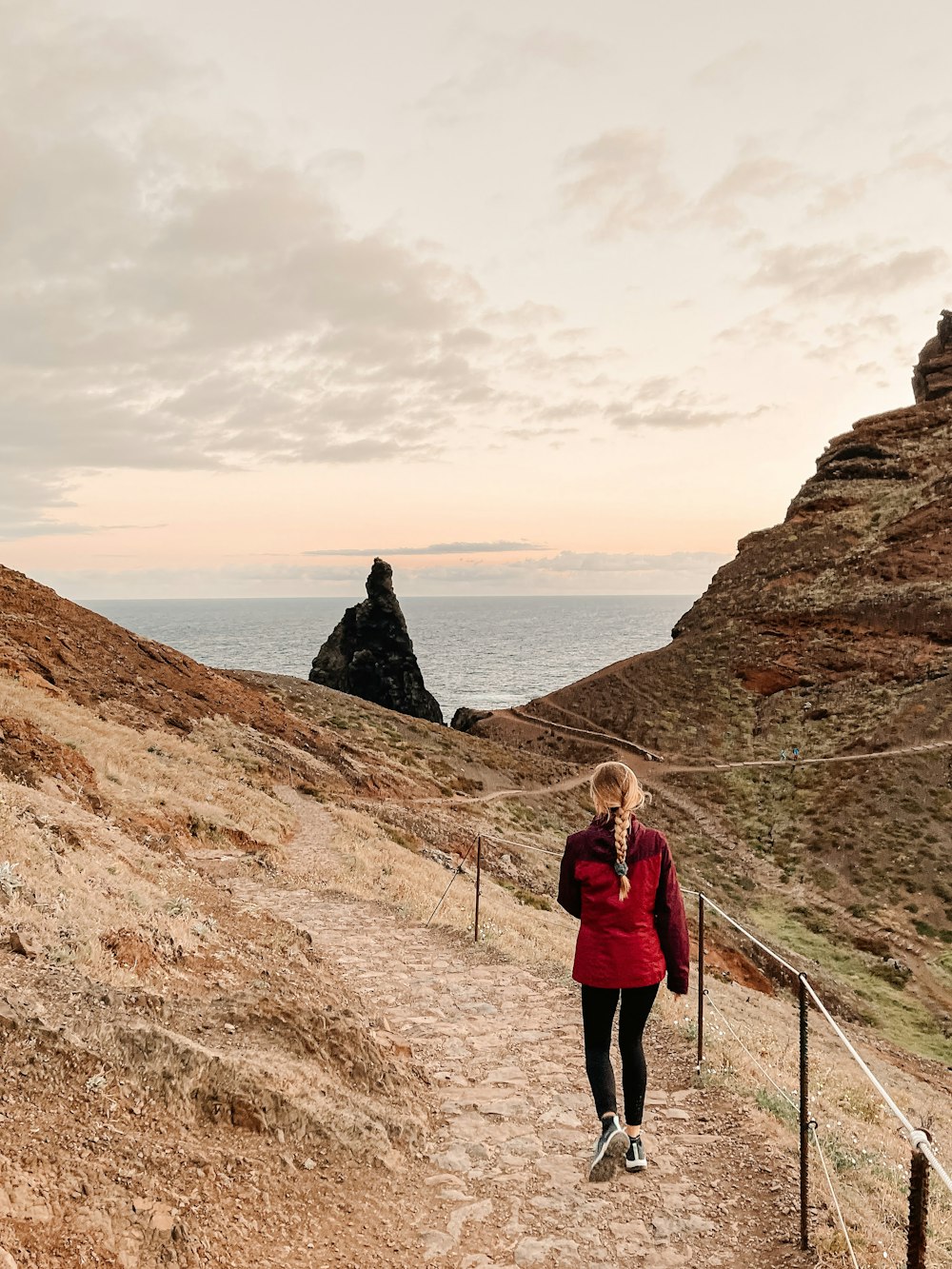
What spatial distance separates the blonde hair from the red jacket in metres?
0.07

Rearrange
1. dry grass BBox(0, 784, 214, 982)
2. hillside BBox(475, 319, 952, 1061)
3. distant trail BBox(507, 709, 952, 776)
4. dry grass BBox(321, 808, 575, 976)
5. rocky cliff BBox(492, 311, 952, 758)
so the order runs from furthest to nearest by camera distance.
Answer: rocky cliff BBox(492, 311, 952, 758) → distant trail BBox(507, 709, 952, 776) → hillside BBox(475, 319, 952, 1061) → dry grass BBox(321, 808, 575, 976) → dry grass BBox(0, 784, 214, 982)

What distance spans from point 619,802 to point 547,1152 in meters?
3.24

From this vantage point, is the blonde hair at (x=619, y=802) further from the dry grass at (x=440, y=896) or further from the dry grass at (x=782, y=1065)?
the dry grass at (x=440, y=896)

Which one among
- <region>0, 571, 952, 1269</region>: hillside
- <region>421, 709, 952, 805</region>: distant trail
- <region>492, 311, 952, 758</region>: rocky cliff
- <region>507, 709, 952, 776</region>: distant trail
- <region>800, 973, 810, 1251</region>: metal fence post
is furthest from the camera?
<region>492, 311, 952, 758</region>: rocky cliff

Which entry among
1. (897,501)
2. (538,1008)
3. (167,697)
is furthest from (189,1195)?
(897,501)

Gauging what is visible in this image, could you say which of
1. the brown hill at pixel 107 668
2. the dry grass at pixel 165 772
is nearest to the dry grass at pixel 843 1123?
the dry grass at pixel 165 772

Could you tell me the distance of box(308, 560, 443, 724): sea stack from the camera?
68750 millimetres

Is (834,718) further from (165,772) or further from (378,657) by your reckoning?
(165,772)

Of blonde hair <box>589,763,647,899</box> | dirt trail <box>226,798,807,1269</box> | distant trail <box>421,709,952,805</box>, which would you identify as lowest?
distant trail <box>421,709,952,805</box>

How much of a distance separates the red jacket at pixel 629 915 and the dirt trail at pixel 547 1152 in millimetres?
1619

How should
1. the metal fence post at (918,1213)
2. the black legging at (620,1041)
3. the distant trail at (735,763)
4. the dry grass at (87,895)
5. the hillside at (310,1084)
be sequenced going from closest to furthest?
1. the metal fence post at (918,1213)
2. the hillside at (310,1084)
3. the black legging at (620,1041)
4. the dry grass at (87,895)
5. the distant trail at (735,763)

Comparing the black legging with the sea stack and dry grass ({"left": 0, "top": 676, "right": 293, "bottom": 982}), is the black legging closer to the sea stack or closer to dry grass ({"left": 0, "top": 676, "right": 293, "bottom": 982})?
dry grass ({"left": 0, "top": 676, "right": 293, "bottom": 982})

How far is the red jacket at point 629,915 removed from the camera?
18.8 ft

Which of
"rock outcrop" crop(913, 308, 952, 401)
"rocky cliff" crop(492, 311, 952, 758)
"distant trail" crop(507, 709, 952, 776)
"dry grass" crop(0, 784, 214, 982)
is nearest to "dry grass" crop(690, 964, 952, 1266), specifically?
"dry grass" crop(0, 784, 214, 982)
